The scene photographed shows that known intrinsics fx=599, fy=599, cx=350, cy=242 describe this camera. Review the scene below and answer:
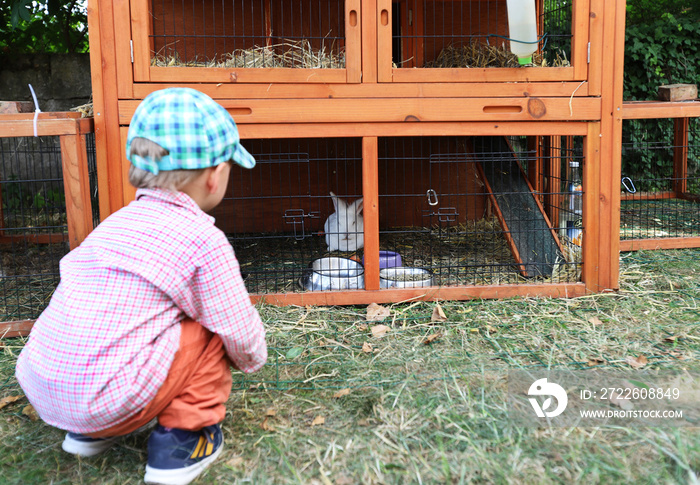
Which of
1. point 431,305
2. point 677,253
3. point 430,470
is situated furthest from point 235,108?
point 677,253

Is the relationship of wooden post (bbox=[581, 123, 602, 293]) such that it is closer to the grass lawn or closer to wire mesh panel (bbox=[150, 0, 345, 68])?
the grass lawn

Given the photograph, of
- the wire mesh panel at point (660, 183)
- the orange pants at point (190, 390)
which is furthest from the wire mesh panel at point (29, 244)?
the wire mesh panel at point (660, 183)

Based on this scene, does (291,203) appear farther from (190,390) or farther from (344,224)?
(190,390)

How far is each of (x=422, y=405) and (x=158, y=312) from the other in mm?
916

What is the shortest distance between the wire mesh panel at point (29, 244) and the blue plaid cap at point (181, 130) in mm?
1330

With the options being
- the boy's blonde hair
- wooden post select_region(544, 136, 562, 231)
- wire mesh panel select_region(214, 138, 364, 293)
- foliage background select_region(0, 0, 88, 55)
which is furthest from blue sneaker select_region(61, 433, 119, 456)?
foliage background select_region(0, 0, 88, 55)

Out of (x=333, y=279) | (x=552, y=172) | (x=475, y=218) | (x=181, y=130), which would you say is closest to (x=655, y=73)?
(x=552, y=172)

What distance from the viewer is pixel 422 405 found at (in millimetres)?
1938

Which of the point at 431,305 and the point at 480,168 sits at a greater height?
the point at 480,168

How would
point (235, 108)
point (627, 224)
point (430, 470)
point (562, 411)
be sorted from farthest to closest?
point (627, 224)
point (235, 108)
point (562, 411)
point (430, 470)

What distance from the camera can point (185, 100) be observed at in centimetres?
150

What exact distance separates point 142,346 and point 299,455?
56 cm

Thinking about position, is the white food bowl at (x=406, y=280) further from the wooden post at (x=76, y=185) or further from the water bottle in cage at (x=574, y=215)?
the wooden post at (x=76, y=185)

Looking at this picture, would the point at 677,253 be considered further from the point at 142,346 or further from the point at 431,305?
the point at 142,346
